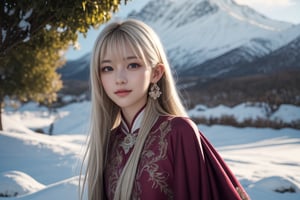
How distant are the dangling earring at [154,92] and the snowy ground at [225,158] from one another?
3.92 ft

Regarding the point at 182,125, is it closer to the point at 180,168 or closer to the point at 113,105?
the point at 180,168

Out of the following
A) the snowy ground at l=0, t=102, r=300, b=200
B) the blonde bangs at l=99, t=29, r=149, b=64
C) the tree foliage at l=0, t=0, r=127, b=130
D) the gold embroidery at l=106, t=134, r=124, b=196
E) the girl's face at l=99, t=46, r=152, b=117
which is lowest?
the snowy ground at l=0, t=102, r=300, b=200

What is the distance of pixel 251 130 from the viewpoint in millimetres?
12148

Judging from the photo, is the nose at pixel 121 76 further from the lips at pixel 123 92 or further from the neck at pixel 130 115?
the neck at pixel 130 115

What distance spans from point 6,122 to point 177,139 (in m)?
15.5

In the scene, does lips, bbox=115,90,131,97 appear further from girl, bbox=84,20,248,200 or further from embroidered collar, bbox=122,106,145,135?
embroidered collar, bbox=122,106,145,135

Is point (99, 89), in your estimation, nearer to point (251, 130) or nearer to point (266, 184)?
point (266, 184)

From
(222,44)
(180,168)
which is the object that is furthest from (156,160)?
(222,44)

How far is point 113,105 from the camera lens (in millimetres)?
2197

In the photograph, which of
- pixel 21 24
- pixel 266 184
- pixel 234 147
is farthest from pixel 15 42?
pixel 234 147

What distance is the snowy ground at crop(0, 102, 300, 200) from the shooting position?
426cm

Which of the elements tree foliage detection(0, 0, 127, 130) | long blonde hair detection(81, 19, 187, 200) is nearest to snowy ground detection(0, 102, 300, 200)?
long blonde hair detection(81, 19, 187, 200)

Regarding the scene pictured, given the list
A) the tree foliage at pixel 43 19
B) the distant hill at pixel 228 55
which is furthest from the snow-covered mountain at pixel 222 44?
the tree foliage at pixel 43 19

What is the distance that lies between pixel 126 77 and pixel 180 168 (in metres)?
0.60
